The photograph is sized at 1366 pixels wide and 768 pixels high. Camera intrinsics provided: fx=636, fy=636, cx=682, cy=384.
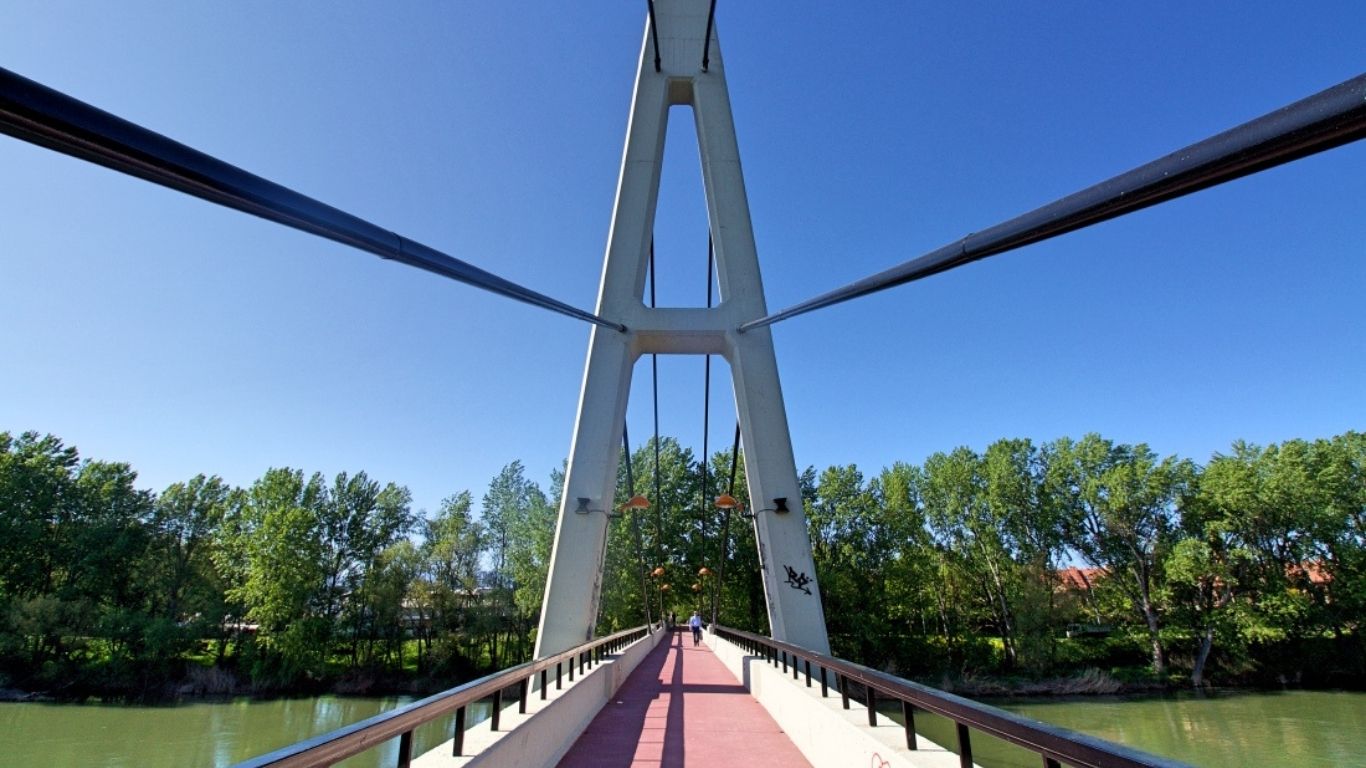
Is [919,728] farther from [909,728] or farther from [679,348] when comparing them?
Answer: [909,728]

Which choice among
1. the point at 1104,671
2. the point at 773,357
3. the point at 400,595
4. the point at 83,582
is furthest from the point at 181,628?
the point at 1104,671

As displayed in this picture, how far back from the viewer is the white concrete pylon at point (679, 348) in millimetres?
8812

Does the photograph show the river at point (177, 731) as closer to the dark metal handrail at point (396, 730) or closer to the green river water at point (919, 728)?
the green river water at point (919, 728)

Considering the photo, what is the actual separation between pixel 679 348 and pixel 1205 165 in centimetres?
888

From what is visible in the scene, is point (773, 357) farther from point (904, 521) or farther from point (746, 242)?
point (904, 521)

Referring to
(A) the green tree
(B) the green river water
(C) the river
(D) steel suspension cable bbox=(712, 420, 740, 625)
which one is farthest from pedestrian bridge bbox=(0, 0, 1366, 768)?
(A) the green tree

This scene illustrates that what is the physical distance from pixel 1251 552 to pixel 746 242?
33893 mm

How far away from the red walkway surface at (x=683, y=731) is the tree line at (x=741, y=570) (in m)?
21.1

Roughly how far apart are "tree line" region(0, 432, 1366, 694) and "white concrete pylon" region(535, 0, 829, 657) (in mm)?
20504

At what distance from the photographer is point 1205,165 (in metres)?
1.78

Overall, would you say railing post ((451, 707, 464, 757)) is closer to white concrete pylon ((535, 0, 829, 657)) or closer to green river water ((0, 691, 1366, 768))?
white concrete pylon ((535, 0, 829, 657))

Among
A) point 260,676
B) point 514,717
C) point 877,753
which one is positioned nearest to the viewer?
point 877,753

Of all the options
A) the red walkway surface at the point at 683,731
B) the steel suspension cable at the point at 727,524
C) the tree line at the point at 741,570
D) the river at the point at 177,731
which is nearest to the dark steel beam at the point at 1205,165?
the red walkway surface at the point at 683,731

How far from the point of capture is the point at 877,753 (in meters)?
3.10
